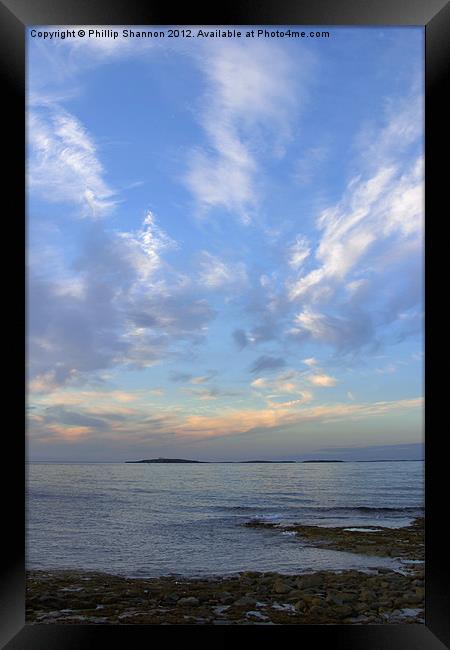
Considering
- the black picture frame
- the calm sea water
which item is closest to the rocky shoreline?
the black picture frame

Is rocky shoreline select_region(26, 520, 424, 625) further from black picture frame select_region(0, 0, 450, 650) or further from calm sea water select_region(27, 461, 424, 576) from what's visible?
calm sea water select_region(27, 461, 424, 576)

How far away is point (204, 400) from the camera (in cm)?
1455

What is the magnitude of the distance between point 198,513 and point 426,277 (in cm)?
1121

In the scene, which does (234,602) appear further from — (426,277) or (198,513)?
(198,513)

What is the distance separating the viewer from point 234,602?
3.32 m

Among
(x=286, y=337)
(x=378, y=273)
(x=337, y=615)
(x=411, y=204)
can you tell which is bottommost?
(x=337, y=615)

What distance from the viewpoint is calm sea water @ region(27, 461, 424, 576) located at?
7.78 meters

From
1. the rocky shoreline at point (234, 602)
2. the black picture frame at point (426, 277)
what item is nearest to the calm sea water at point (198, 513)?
the rocky shoreline at point (234, 602)

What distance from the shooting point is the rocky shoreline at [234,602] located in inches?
117

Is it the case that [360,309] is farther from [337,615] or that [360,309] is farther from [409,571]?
[337,615]

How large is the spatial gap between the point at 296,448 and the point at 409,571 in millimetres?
11932

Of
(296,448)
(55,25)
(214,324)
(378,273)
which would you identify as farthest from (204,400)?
(55,25)

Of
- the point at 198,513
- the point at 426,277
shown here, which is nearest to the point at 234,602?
the point at 426,277

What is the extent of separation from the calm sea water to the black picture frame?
3.89 metres
